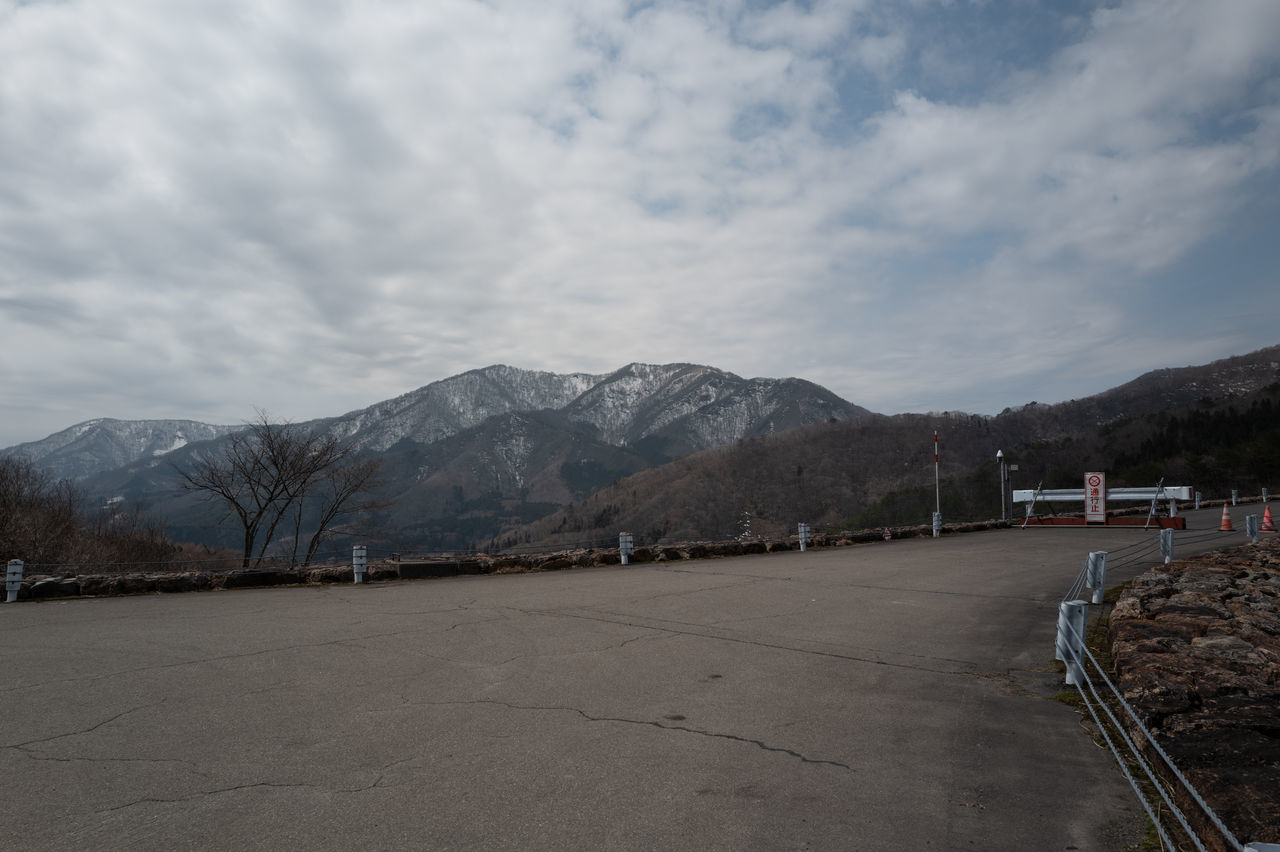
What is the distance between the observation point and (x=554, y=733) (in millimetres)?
4984

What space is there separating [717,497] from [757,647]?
543ft

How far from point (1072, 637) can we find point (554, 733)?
4541mm

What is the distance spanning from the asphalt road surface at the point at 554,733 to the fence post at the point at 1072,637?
13.7 inches

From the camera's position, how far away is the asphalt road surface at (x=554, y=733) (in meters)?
3.63

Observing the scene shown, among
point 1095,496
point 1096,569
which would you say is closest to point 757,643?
point 1096,569

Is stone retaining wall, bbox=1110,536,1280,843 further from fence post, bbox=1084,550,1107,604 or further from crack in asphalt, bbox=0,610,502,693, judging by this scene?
crack in asphalt, bbox=0,610,502,693

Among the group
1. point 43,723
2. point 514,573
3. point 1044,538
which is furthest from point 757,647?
point 1044,538

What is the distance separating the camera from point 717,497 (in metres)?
172

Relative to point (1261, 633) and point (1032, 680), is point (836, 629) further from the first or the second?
point (1261, 633)

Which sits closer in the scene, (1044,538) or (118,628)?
(118,628)

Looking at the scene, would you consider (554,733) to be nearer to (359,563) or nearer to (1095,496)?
(359,563)

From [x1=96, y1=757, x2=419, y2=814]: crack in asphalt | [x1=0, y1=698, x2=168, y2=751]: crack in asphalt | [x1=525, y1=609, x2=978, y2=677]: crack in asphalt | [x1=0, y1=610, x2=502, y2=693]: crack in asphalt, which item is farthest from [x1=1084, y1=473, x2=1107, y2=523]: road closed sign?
[x1=0, y1=698, x2=168, y2=751]: crack in asphalt

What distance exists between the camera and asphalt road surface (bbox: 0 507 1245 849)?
3627mm

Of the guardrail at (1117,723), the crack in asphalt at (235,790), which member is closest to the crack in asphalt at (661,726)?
the crack in asphalt at (235,790)
